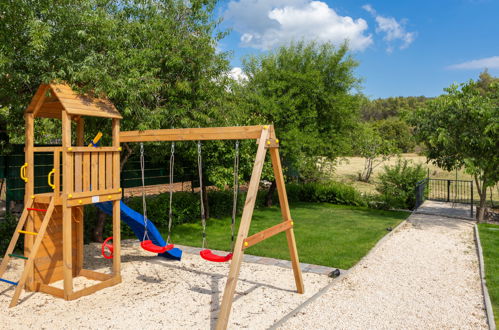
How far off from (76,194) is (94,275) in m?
1.82

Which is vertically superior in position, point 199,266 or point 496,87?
point 496,87

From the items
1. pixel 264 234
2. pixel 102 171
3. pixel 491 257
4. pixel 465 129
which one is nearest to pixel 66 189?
pixel 102 171

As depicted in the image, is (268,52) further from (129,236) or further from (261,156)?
(261,156)

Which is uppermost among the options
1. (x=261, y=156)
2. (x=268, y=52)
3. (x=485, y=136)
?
(x=268, y=52)

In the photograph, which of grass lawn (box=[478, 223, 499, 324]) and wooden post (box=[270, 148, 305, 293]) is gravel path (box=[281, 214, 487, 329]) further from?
wooden post (box=[270, 148, 305, 293])

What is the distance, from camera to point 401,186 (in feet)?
51.6

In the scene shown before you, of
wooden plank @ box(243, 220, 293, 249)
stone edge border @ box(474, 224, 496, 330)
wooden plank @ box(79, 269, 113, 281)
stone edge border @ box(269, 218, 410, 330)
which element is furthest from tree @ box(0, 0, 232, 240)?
stone edge border @ box(474, 224, 496, 330)

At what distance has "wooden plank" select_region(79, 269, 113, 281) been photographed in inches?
262

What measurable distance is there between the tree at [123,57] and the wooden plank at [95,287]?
270cm

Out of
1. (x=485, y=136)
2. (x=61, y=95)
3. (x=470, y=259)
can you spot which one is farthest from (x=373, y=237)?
(x=61, y=95)

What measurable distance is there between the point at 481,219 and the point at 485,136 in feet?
9.44

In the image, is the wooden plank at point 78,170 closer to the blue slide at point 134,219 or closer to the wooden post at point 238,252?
the blue slide at point 134,219

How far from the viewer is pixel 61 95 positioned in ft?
18.6

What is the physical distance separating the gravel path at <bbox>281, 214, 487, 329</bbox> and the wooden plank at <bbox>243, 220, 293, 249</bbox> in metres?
1.11
